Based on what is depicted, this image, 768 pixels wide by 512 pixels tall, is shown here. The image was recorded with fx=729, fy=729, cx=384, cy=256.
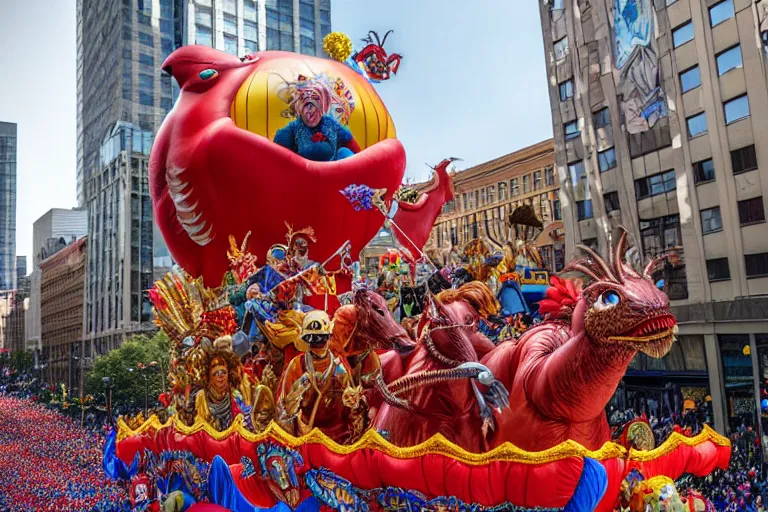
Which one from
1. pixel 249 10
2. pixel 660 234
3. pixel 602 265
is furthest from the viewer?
pixel 249 10

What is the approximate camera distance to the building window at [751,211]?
17969mm

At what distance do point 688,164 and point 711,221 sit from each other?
173 centimetres

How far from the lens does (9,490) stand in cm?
2048

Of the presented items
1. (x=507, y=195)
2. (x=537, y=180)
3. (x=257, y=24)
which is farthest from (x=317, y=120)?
(x=257, y=24)

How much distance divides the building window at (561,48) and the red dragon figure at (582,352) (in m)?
19.6

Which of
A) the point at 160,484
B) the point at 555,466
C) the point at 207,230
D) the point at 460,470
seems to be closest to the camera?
the point at 555,466

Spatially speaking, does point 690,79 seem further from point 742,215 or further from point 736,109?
point 742,215

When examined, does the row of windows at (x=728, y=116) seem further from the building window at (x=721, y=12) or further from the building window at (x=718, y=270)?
the building window at (x=718, y=270)

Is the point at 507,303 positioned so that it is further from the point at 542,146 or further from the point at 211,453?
the point at 542,146

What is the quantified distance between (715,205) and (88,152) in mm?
44801

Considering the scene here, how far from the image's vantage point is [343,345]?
8.21 metres

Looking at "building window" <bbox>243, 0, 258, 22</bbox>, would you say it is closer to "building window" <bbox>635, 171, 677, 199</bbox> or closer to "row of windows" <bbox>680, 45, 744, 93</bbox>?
"building window" <bbox>635, 171, 677, 199</bbox>

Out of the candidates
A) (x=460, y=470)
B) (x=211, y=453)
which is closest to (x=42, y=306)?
(x=211, y=453)

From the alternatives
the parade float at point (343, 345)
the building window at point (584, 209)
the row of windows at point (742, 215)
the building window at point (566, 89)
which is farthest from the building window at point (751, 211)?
the building window at point (566, 89)
